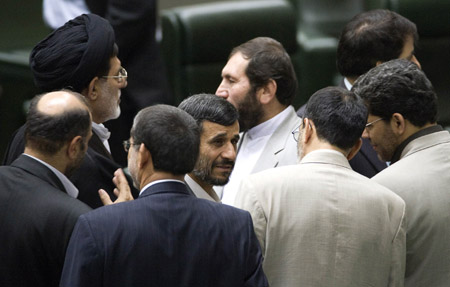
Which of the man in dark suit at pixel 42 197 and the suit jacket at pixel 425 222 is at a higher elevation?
the man in dark suit at pixel 42 197

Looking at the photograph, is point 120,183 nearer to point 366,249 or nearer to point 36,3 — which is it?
point 366,249

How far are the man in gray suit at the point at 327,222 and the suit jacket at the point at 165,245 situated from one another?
0.17 metres

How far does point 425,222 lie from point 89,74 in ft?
4.87

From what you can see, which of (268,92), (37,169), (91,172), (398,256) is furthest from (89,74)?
(398,256)

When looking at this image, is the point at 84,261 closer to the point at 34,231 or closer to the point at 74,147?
the point at 34,231

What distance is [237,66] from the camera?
443cm

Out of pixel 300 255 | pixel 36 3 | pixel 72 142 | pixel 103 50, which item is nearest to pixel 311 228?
pixel 300 255

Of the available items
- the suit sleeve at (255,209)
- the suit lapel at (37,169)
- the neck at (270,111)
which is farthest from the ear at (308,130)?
the neck at (270,111)

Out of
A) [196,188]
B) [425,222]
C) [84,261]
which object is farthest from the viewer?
[196,188]

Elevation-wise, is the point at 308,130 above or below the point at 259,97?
above

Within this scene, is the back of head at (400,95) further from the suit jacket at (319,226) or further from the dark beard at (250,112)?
the dark beard at (250,112)

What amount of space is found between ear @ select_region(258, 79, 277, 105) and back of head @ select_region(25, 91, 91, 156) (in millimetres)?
1210

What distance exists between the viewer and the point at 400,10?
256 inches

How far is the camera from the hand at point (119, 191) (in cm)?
369
